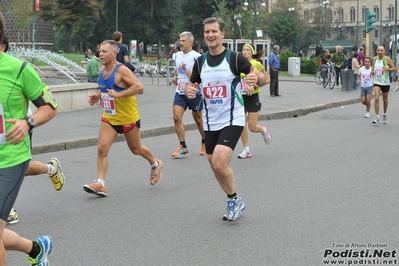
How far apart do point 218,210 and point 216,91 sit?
1.34 metres

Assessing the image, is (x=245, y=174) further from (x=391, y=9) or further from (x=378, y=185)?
(x=391, y=9)

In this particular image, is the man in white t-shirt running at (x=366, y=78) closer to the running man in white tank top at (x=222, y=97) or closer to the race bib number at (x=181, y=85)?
the race bib number at (x=181, y=85)

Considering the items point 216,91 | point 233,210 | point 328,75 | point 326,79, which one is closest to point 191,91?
point 216,91

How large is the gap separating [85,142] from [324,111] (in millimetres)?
11245

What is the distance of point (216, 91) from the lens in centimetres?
767

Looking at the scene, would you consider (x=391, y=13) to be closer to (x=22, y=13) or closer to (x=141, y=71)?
(x=22, y=13)

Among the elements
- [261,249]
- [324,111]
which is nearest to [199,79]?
[261,249]

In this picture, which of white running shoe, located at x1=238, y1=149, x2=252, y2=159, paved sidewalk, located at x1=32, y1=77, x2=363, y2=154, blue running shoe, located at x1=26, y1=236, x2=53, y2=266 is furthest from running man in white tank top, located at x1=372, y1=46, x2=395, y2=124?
blue running shoe, located at x1=26, y1=236, x2=53, y2=266

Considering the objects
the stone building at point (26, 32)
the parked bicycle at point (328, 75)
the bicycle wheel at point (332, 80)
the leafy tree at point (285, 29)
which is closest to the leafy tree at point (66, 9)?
the stone building at point (26, 32)

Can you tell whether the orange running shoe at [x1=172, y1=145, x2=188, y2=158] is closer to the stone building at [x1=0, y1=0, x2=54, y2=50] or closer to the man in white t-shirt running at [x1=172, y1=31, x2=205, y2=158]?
the man in white t-shirt running at [x1=172, y1=31, x2=205, y2=158]

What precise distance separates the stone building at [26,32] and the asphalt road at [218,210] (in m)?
62.0

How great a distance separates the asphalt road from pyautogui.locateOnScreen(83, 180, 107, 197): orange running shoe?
0.10 m

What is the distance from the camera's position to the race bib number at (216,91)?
764 centimetres

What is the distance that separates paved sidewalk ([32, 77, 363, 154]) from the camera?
575 inches
